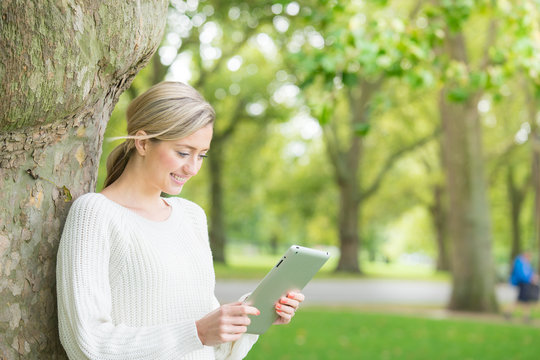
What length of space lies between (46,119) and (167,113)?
0.41m

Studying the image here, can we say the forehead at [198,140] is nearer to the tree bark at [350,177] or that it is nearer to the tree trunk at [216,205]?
the tree bark at [350,177]

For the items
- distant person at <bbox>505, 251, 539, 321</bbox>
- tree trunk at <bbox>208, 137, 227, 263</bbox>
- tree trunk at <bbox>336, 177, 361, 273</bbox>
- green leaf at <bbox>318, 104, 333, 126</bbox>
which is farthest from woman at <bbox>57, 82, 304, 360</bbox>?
tree trunk at <bbox>208, 137, 227, 263</bbox>

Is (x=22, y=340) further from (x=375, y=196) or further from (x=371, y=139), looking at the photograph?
(x=375, y=196)

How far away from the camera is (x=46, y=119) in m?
2.11

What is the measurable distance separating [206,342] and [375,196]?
116 feet

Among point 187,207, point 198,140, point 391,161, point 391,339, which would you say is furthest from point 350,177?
point 198,140

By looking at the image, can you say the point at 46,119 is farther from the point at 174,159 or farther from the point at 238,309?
the point at 238,309

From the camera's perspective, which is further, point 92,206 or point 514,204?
point 514,204

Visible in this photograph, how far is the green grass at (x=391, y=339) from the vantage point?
10.0 m

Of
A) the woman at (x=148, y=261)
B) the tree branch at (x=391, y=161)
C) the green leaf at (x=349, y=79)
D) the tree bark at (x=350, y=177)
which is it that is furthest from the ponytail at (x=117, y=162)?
the tree branch at (x=391, y=161)

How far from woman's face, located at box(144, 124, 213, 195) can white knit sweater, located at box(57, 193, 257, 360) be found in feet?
0.49

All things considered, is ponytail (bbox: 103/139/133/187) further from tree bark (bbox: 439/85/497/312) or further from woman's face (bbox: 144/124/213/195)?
tree bark (bbox: 439/85/497/312)

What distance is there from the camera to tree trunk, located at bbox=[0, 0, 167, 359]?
1.97 m

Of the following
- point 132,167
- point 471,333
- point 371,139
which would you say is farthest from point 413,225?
point 132,167
